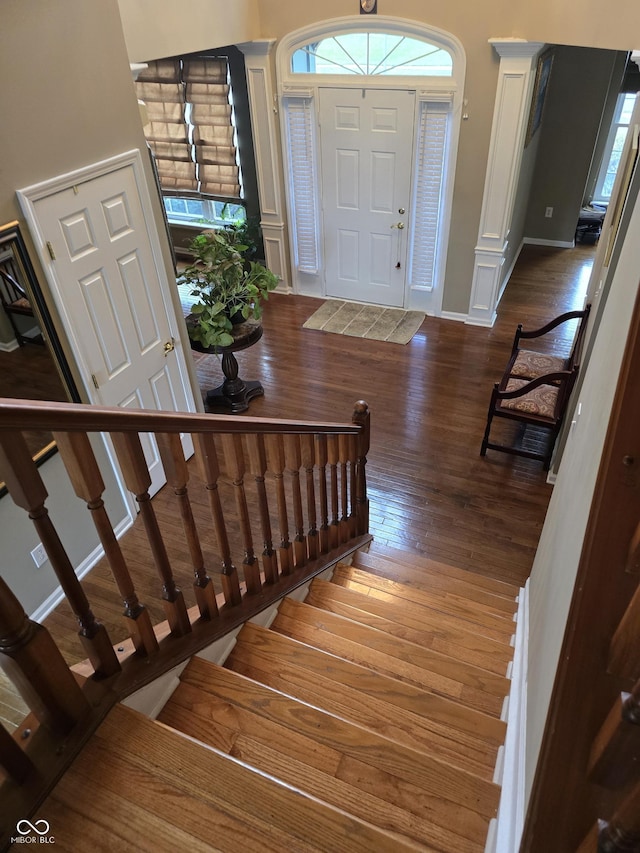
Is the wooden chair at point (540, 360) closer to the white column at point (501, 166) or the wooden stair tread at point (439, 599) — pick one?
the white column at point (501, 166)

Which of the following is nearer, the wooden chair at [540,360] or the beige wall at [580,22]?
the beige wall at [580,22]

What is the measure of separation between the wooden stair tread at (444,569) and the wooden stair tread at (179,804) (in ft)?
6.22

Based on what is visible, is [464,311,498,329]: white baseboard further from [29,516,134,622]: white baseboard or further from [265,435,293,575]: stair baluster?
[265,435,293,575]: stair baluster

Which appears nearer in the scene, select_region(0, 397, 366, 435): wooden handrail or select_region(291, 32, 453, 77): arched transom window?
select_region(0, 397, 366, 435): wooden handrail

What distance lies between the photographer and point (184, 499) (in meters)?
1.40

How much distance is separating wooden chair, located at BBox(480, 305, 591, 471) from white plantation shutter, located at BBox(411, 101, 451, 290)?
5.56ft

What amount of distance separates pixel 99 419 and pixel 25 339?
6.14 ft

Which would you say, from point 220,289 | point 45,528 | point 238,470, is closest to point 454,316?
point 220,289

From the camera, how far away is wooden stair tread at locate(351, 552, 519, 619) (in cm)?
266

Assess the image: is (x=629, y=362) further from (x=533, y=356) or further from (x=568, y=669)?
(x=533, y=356)

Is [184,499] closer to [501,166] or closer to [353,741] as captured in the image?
[353,741]

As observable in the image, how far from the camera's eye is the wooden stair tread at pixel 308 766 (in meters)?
1.28

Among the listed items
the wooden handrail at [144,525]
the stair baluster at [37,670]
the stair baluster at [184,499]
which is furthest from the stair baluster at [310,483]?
the stair baluster at [37,670]

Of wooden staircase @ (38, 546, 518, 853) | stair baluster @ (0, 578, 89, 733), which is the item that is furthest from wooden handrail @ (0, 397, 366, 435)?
wooden staircase @ (38, 546, 518, 853)
